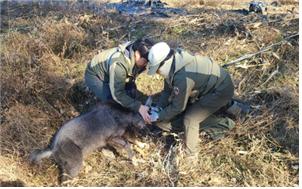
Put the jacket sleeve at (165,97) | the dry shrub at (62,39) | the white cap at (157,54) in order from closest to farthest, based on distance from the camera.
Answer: the white cap at (157,54)
the jacket sleeve at (165,97)
the dry shrub at (62,39)

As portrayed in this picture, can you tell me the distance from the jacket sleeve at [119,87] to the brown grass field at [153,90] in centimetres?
51

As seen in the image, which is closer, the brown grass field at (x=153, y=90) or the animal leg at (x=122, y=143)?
the brown grass field at (x=153, y=90)

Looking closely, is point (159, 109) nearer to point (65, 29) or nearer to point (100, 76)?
point (100, 76)

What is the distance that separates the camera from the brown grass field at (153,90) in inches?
223

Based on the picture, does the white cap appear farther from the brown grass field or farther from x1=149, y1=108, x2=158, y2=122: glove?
the brown grass field

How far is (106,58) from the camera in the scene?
6.42 m

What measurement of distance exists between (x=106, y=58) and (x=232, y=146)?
1.92m

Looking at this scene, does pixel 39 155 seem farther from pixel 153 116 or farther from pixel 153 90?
pixel 153 90

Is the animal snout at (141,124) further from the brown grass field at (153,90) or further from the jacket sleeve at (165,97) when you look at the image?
the jacket sleeve at (165,97)

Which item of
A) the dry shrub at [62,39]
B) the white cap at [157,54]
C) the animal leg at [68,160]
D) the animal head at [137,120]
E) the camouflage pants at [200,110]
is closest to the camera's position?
the white cap at [157,54]

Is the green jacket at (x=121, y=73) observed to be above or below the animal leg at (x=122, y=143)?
above

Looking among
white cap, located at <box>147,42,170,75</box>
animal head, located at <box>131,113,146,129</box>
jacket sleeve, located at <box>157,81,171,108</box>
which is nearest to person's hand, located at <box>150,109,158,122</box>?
animal head, located at <box>131,113,146,129</box>

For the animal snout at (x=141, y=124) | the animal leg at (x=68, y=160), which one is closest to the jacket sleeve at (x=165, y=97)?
the animal snout at (x=141, y=124)

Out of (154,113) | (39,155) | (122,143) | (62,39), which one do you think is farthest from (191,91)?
(62,39)
